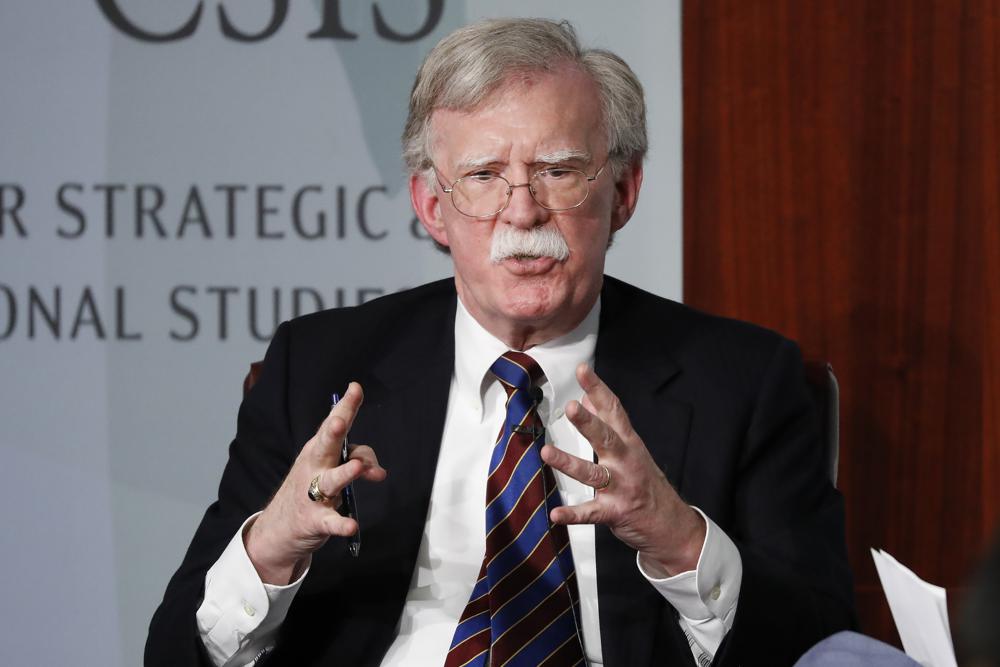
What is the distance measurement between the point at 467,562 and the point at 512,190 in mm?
564

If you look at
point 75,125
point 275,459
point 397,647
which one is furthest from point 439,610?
point 75,125

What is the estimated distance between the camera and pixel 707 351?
2.00 meters

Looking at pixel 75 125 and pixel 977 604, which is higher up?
pixel 75 125

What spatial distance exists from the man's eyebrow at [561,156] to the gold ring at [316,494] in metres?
0.63

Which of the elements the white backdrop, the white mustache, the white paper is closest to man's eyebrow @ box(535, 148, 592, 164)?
the white mustache

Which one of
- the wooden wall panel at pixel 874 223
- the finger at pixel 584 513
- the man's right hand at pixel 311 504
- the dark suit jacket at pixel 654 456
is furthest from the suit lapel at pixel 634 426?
the wooden wall panel at pixel 874 223

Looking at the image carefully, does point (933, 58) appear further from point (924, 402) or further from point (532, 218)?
point (532, 218)

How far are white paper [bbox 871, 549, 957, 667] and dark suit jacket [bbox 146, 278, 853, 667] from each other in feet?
1.22

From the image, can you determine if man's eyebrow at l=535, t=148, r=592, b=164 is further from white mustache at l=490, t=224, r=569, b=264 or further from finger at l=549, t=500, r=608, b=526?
finger at l=549, t=500, r=608, b=526

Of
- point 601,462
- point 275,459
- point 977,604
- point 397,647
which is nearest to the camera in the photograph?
point 977,604

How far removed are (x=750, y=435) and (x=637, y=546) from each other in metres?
0.40

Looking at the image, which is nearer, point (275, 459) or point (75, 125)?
point (275, 459)

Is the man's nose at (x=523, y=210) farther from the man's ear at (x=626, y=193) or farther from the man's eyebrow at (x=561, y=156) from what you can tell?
the man's ear at (x=626, y=193)

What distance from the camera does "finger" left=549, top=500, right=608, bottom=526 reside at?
1.45 m
